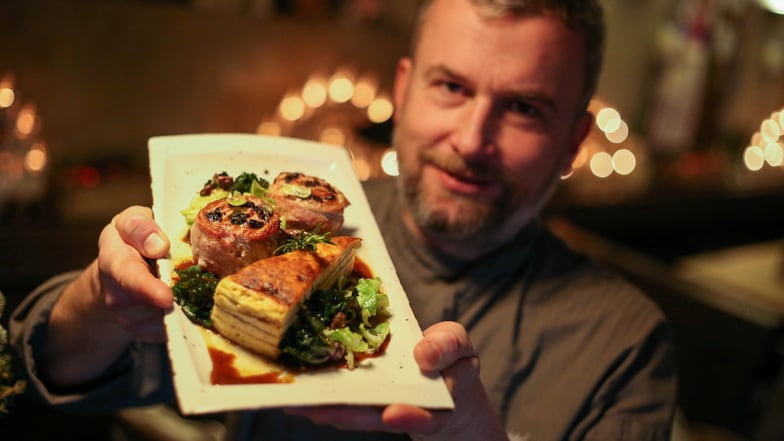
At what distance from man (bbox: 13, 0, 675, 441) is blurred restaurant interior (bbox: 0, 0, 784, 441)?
0.20 meters

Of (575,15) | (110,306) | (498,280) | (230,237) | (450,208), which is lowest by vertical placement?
(498,280)

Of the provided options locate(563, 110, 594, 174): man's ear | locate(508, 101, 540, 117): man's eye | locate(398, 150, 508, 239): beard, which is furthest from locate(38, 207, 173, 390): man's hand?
locate(563, 110, 594, 174): man's ear

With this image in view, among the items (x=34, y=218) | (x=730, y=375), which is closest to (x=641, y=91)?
(x=730, y=375)

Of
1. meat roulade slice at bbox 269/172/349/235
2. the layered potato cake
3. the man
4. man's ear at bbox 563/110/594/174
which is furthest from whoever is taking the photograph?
man's ear at bbox 563/110/594/174

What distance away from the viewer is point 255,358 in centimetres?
115

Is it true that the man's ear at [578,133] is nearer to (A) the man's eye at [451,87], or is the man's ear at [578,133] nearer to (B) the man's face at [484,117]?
(B) the man's face at [484,117]

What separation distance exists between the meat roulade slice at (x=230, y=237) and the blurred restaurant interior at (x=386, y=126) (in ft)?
2.27

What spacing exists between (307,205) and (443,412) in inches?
21.2

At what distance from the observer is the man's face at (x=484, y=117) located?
1843mm

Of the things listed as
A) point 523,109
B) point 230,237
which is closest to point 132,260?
point 230,237

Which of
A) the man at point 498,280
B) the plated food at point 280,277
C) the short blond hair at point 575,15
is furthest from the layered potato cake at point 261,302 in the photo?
the short blond hair at point 575,15

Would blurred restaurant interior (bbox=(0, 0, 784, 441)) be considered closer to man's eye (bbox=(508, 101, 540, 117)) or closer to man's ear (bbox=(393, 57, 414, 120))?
man's ear (bbox=(393, 57, 414, 120))

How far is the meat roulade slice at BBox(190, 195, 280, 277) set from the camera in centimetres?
127

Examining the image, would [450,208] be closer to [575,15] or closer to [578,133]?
[578,133]
